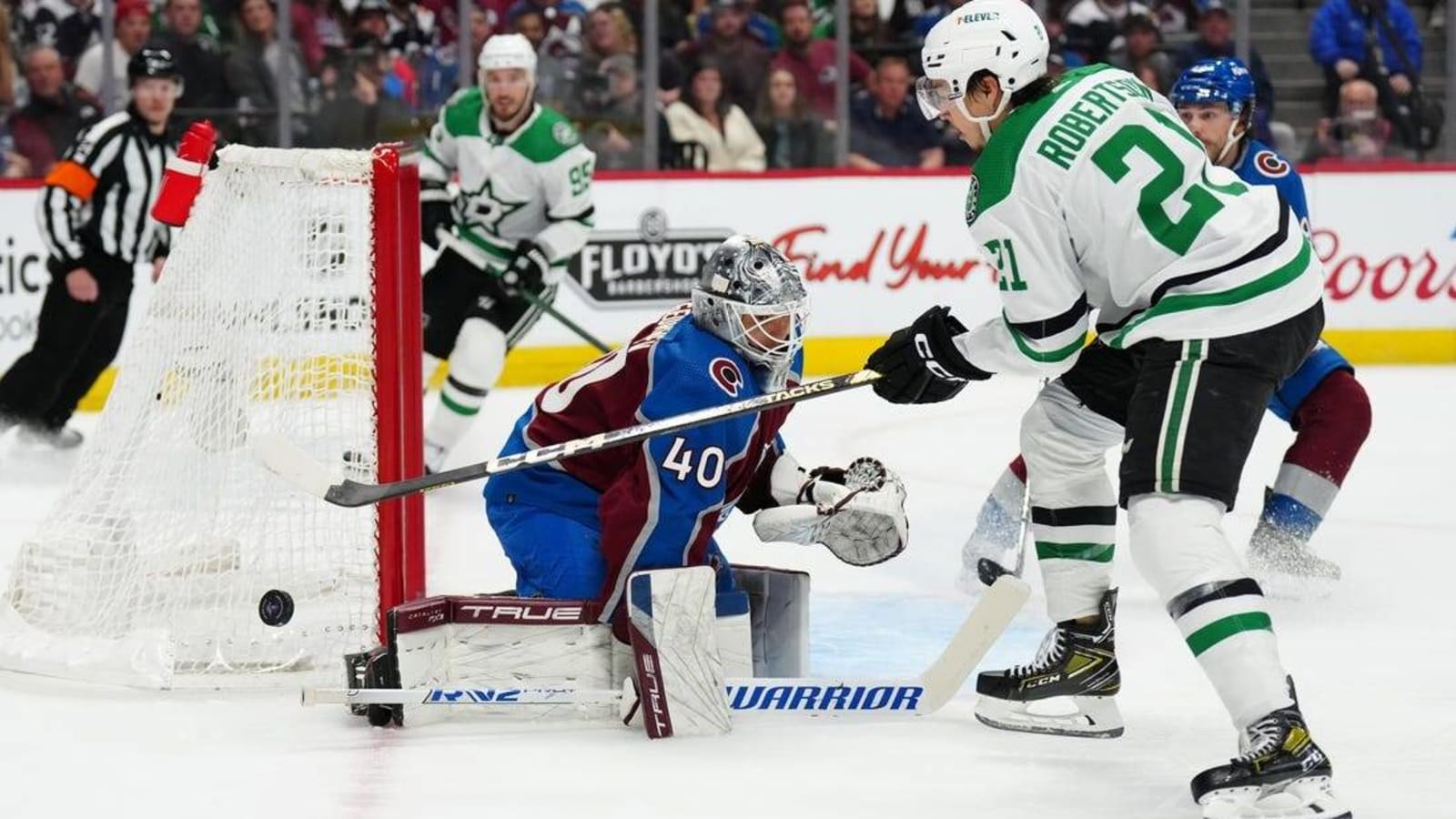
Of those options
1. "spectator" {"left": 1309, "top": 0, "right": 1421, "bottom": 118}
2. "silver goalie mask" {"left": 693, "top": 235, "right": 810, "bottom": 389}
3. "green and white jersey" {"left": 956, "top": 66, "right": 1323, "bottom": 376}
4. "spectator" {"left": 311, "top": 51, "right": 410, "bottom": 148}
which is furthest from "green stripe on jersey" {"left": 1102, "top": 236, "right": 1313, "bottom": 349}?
"spectator" {"left": 1309, "top": 0, "right": 1421, "bottom": 118}

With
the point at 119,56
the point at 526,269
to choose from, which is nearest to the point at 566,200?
the point at 526,269

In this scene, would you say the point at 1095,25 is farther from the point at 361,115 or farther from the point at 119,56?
the point at 119,56

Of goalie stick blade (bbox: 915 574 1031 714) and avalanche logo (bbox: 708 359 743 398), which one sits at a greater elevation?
avalanche logo (bbox: 708 359 743 398)

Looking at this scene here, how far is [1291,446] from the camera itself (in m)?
4.25

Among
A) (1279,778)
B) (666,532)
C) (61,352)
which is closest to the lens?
(1279,778)

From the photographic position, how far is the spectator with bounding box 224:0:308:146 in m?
7.39

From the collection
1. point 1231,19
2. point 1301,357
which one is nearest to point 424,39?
point 1231,19

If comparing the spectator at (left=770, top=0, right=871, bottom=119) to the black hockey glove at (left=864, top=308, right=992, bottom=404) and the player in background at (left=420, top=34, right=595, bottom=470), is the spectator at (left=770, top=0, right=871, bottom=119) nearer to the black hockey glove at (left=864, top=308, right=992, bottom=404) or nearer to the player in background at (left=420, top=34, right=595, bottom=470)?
the player in background at (left=420, top=34, right=595, bottom=470)

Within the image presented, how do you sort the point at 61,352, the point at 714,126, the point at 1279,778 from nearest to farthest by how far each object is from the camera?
1. the point at 1279,778
2. the point at 61,352
3. the point at 714,126

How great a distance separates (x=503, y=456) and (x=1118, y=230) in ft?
3.19

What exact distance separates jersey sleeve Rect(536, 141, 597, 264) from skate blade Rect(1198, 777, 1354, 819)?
3.48 meters

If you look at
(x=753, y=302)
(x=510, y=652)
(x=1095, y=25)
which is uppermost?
(x=1095, y=25)

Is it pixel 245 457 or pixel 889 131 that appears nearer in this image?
pixel 245 457

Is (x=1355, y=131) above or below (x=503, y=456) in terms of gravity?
above
